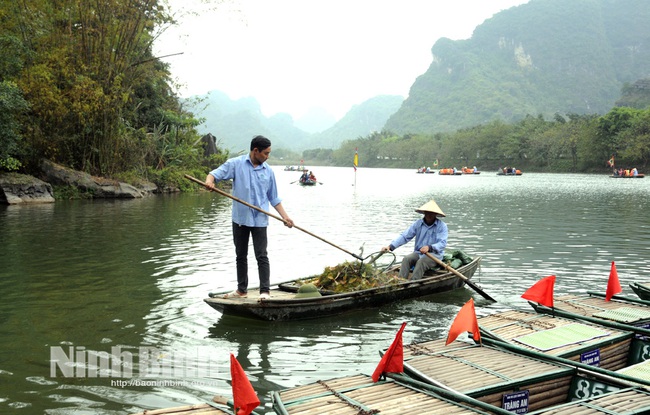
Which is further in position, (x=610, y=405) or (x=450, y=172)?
(x=450, y=172)

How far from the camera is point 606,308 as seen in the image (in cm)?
636

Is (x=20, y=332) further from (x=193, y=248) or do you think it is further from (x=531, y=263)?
(x=531, y=263)

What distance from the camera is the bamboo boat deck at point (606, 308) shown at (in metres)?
5.81

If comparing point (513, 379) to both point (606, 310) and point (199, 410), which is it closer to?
point (199, 410)

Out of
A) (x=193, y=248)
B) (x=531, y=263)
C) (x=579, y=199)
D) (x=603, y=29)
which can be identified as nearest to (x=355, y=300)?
(x=531, y=263)

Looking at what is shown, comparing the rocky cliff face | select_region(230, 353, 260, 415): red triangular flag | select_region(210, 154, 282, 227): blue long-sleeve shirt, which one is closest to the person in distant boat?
select_region(210, 154, 282, 227): blue long-sleeve shirt

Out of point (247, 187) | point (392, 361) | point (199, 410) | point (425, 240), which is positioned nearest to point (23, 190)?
point (247, 187)

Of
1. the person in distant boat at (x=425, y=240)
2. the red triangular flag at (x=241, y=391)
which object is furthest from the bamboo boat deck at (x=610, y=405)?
the person in distant boat at (x=425, y=240)

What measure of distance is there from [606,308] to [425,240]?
9.84 feet

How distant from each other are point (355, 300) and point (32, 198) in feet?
65.1

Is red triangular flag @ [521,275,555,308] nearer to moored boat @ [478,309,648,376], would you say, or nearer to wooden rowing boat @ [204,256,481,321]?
moored boat @ [478,309,648,376]

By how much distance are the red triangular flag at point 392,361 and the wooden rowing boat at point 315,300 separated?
284 cm

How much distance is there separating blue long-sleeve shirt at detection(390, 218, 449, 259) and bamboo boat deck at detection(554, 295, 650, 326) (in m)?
2.25

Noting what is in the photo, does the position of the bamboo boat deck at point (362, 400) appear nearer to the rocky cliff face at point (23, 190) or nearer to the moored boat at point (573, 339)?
the moored boat at point (573, 339)
